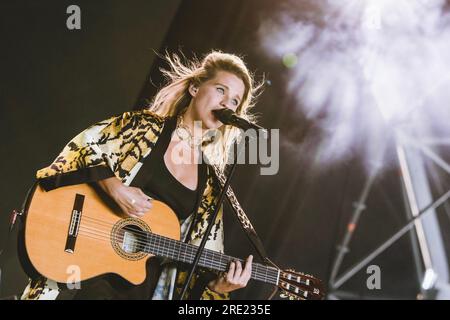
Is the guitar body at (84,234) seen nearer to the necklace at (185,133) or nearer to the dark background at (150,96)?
the dark background at (150,96)

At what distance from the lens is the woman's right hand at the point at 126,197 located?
80.9 inches

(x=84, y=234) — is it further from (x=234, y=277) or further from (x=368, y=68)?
(x=368, y=68)

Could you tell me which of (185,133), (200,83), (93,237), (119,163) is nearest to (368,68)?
(200,83)

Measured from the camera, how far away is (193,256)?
2.16 metres

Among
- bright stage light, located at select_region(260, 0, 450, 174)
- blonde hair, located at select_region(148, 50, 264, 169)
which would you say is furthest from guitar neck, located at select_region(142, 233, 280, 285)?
bright stage light, located at select_region(260, 0, 450, 174)

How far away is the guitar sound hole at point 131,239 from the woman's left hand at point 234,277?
407mm

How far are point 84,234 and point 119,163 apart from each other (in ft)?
1.13

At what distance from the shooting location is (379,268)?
2900 mm

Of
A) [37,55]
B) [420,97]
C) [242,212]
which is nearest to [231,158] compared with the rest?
[242,212]

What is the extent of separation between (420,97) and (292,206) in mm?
1005

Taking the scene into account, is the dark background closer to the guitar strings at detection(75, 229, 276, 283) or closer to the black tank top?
the guitar strings at detection(75, 229, 276, 283)

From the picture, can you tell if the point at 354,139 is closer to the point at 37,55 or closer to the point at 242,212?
the point at 242,212

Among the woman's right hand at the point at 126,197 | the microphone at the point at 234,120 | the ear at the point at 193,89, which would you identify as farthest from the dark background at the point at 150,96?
the microphone at the point at 234,120

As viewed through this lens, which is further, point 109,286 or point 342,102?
point 342,102
